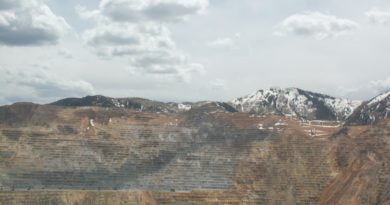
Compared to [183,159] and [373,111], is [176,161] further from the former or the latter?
[373,111]

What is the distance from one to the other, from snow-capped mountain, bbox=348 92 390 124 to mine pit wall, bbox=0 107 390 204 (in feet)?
329

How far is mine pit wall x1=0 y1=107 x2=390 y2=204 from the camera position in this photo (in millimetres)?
66125

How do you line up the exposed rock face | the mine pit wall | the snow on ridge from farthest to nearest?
the snow on ridge, the mine pit wall, the exposed rock face

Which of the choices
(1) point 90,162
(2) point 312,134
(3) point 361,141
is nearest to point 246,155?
(2) point 312,134

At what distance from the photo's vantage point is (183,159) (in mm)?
72125

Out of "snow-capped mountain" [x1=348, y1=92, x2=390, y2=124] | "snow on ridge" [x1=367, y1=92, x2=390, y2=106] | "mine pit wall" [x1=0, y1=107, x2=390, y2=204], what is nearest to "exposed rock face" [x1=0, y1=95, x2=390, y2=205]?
"mine pit wall" [x1=0, y1=107, x2=390, y2=204]

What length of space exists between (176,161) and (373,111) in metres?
120

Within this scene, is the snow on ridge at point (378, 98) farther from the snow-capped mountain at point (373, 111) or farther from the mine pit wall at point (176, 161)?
the mine pit wall at point (176, 161)

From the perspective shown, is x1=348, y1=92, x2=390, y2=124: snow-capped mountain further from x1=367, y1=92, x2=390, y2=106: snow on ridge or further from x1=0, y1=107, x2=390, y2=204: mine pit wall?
x1=0, y1=107, x2=390, y2=204: mine pit wall

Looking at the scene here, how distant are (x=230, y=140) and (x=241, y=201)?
10.2m

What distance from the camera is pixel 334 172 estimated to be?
69.9 m

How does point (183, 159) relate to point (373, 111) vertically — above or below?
below

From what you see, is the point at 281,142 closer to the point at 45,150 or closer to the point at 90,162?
the point at 90,162

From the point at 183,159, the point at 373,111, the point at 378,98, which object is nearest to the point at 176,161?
the point at 183,159
